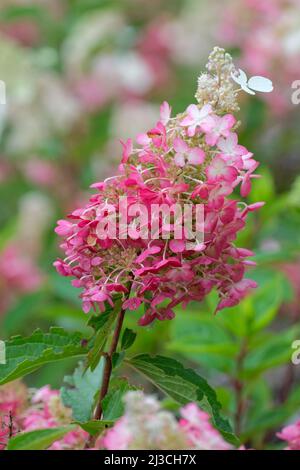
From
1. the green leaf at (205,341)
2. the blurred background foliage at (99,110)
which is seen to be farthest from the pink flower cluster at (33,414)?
the blurred background foliage at (99,110)

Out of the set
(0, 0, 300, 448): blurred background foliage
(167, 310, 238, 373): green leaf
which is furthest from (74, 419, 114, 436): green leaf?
(0, 0, 300, 448): blurred background foliage

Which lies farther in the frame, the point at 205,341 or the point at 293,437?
the point at 205,341

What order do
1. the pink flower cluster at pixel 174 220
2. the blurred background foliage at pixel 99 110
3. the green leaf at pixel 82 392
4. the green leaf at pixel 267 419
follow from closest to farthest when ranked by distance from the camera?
1. the pink flower cluster at pixel 174 220
2. the green leaf at pixel 82 392
3. the green leaf at pixel 267 419
4. the blurred background foliage at pixel 99 110

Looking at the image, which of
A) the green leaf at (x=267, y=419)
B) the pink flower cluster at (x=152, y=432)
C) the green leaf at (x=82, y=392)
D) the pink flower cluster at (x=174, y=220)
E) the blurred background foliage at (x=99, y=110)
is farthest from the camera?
the blurred background foliage at (x=99, y=110)

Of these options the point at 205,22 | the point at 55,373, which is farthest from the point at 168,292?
the point at 205,22

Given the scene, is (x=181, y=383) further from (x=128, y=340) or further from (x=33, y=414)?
(x=33, y=414)

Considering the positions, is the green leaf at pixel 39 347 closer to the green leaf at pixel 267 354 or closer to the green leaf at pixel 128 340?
the green leaf at pixel 128 340

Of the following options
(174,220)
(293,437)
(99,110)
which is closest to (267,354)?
(293,437)
